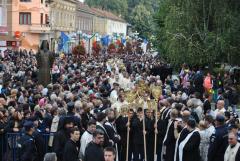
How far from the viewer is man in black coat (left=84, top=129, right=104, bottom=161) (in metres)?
11.1

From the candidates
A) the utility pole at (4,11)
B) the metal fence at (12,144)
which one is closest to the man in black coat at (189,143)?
the metal fence at (12,144)

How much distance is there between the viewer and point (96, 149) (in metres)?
11.2

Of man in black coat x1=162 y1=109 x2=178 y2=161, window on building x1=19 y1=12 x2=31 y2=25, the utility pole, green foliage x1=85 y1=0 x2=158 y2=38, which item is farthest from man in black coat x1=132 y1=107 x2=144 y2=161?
green foliage x1=85 y1=0 x2=158 y2=38

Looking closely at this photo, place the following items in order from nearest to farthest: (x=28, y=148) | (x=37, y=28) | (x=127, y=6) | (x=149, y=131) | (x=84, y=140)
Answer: (x=28, y=148), (x=84, y=140), (x=149, y=131), (x=37, y=28), (x=127, y=6)

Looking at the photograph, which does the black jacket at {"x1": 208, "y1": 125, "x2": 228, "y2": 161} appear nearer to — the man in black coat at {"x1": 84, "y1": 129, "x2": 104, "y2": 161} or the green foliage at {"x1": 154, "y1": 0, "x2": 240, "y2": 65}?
the man in black coat at {"x1": 84, "y1": 129, "x2": 104, "y2": 161}

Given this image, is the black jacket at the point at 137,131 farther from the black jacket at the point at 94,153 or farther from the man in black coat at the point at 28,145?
the black jacket at the point at 94,153

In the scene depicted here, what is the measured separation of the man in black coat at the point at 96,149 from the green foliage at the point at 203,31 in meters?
24.4

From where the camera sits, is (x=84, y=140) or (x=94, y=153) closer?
(x=94, y=153)

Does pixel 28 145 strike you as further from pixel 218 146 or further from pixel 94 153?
pixel 218 146

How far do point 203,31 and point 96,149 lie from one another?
2645 centimetres

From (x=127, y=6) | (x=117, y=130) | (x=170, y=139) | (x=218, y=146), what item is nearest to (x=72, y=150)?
(x=218, y=146)

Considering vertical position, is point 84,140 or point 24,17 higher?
point 24,17

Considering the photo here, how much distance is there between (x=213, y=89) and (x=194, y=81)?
103 centimetres

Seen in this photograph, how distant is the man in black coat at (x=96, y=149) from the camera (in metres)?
11.1
